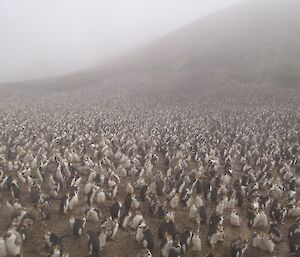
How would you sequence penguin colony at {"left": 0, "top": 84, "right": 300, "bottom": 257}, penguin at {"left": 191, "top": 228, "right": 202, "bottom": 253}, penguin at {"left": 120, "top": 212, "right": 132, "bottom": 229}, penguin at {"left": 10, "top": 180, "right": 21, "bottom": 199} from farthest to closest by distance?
penguin at {"left": 10, "top": 180, "right": 21, "bottom": 199}
penguin at {"left": 120, "top": 212, "right": 132, "bottom": 229}
penguin colony at {"left": 0, "top": 84, "right": 300, "bottom": 257}
penguin at {"left": 191, "top": 228, "right": 202, "bottom": 253}

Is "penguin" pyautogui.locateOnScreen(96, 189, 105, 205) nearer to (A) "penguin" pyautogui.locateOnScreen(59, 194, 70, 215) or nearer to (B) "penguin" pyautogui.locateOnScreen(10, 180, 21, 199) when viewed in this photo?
(A) "penguin" pyautogui.locateOnScreen(59, 194, 70, 215)

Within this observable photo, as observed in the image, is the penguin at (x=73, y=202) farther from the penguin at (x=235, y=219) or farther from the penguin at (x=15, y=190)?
the penguin at (x=235, y=219)

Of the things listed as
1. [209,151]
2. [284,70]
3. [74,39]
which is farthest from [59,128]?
[74,39]

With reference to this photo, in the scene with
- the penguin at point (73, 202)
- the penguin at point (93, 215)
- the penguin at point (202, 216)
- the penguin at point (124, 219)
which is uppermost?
the penguin at point (73, 202)

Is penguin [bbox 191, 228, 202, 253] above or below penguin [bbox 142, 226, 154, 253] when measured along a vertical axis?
below

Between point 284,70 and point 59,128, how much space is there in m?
38.2

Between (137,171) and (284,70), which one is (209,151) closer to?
(137,171)

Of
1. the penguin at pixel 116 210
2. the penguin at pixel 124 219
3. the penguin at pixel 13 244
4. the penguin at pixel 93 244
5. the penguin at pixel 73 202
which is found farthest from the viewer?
the penguin at pixel 73 202

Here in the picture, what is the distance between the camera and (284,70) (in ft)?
206

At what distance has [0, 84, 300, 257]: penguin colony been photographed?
50.4 feet

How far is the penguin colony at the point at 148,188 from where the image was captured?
15352 millimetres

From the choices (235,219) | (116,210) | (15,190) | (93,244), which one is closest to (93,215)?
(116,210)

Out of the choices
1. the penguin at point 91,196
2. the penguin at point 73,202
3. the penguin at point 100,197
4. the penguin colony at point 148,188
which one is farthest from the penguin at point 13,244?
the penguin at point 100,197

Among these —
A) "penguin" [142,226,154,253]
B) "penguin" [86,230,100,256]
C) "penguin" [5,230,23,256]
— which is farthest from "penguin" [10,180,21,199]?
"penguin" [142,226,154,253]
